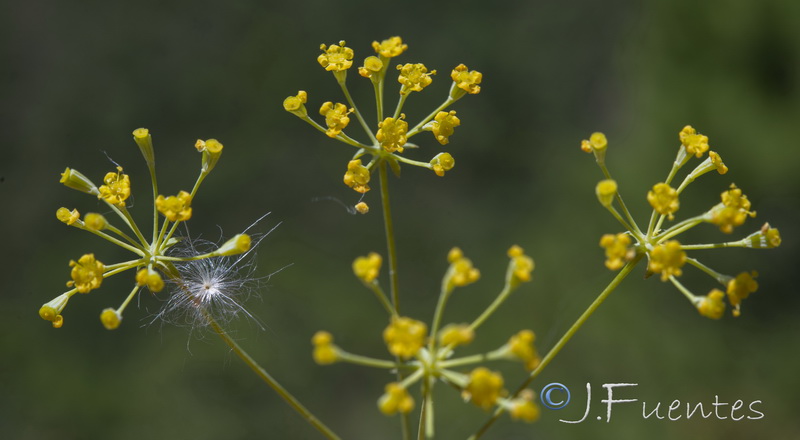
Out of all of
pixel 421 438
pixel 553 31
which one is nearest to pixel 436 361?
pixel 421 438

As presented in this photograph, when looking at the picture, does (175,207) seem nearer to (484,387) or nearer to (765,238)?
(484,387)

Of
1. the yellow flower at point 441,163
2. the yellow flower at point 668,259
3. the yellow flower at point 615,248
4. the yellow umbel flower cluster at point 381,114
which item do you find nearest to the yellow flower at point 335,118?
the yellow umbel flower cluster at point 381,114

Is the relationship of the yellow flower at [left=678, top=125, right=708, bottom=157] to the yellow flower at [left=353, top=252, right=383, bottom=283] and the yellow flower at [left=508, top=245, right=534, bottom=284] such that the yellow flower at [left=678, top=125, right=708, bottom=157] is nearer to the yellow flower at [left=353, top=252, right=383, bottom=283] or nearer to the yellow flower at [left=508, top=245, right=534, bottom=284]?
the yellow flower at [left=508, top=245, right=534, bottom=284]

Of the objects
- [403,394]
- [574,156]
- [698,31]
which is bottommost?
[403,394]

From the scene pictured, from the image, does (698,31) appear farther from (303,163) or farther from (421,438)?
(421,438)

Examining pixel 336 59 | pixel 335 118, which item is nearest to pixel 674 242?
pixel 335 118
